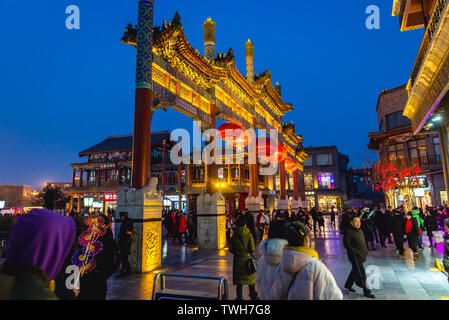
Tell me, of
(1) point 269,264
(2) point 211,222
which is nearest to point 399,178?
(2) point 211,222

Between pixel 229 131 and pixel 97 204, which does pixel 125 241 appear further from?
pixel 97 204

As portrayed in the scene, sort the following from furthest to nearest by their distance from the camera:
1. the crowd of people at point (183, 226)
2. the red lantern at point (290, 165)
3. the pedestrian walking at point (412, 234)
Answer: the red lantern at point (290, 165), the crowd of people at point (183, 226), the pedestrian walking at point (412, 234)

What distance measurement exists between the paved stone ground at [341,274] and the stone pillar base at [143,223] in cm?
40

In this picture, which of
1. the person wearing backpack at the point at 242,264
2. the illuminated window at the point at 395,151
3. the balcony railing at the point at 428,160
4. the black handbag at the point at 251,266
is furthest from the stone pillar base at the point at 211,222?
the illuminated window at the point at 395,151

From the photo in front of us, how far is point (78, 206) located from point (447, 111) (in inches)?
1536

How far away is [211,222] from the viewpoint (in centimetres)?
1132

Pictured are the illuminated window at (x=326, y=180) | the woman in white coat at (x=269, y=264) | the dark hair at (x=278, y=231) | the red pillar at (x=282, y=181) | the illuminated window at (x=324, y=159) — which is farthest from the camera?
the illuminated window at (x=324, y=159)

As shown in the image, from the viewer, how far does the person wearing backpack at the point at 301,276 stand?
215 cm

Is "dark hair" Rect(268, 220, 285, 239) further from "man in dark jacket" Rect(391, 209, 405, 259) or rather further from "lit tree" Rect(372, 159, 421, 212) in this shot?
"lit tree" Rect(372, 159, 421, 212)

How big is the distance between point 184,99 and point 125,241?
5.40 metres

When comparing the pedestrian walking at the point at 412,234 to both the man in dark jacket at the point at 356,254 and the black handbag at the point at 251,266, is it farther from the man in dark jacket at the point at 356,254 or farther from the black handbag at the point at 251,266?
the black handbag at the point at 251,266

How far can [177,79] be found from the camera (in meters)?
9.60
